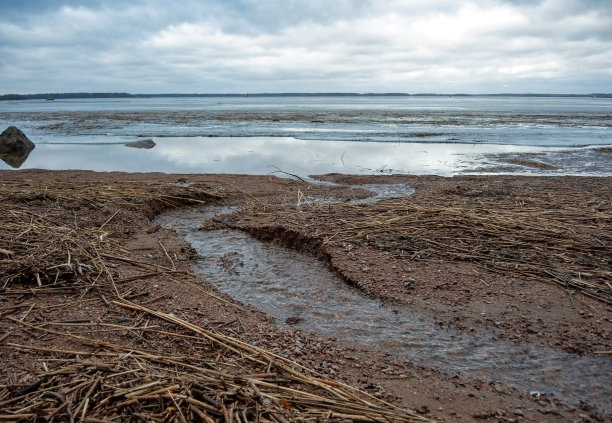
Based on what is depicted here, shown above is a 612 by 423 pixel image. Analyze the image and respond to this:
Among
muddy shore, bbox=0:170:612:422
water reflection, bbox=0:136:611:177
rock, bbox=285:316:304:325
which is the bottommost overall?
water reflection, bbox=0:136:611:177

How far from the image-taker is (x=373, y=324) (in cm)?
421

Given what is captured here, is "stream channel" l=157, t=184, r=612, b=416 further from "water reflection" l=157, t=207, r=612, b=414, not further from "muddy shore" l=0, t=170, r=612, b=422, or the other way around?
"muddy shore" l=0, t=170, r=612, b=422

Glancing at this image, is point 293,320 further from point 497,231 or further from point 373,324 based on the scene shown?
point 497,231

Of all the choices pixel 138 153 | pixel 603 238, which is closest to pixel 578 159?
pixel 603 238

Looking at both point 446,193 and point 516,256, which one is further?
point 446,193

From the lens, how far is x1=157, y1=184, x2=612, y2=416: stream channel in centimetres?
336

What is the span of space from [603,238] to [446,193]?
351cm

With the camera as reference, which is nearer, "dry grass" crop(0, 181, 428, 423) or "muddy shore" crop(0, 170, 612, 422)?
"dry grass" crop(0, 181, 428, 423)

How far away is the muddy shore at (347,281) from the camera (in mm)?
3119

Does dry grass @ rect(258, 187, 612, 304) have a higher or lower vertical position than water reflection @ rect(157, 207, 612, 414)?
higher

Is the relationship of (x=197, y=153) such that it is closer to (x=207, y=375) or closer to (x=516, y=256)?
(x=516, y=256)

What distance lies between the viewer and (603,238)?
5762 millimetres

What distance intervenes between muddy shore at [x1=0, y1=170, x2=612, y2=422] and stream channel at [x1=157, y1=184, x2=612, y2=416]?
12 cm

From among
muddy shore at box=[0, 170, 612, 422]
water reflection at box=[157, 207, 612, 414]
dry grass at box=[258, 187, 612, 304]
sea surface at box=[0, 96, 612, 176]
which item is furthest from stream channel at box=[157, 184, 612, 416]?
sea surface at box=[0, 96, 612, 176]
